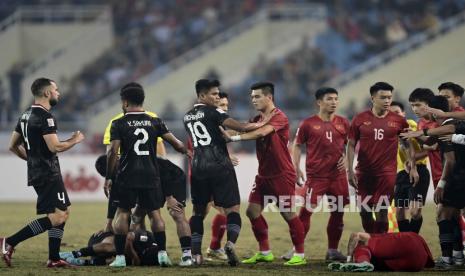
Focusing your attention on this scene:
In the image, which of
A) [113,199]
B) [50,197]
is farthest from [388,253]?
[50,197]

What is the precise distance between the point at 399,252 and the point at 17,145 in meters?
4.86

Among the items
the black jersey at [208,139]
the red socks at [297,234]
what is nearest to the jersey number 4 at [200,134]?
the black jersey at [208,139]

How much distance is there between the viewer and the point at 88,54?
35.3 meters

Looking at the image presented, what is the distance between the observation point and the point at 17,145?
1251 cm

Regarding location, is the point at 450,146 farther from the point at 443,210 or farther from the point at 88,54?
the point at 88,54

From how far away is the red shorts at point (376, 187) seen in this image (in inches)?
525

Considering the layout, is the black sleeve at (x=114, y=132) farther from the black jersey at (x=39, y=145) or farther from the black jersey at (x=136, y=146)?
the black jersey at (x=39, y=145)

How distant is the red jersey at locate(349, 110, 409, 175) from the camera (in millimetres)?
13344

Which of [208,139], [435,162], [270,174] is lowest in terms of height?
[270,174]

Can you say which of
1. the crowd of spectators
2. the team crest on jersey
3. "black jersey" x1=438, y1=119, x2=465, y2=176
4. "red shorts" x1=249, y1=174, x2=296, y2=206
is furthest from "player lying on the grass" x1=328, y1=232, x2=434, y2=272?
the crowd of spectators

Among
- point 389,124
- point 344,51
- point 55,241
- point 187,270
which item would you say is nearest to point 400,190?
point 389,124

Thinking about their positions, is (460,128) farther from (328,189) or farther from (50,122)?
(50,122)

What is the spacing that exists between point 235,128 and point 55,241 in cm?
257

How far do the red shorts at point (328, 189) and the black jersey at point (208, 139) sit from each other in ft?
5.46
